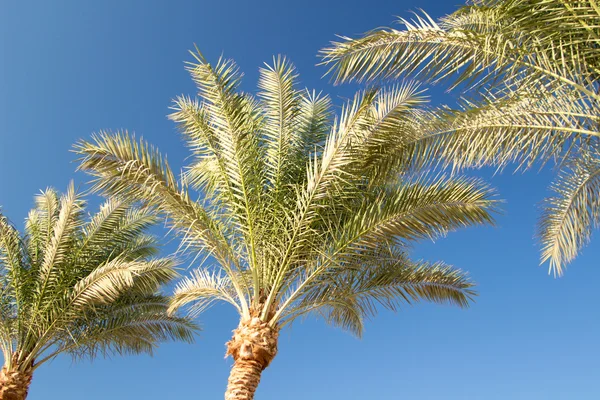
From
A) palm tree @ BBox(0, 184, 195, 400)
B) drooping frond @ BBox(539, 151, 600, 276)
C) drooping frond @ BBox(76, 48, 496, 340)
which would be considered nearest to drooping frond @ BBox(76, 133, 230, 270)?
drooping frond @ BBox(76, 48, 496, 340)

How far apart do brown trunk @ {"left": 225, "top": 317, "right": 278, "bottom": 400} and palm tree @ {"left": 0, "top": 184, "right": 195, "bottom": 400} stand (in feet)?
11.3

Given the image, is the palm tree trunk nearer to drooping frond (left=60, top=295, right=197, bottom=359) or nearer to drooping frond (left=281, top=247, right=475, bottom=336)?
drooping frond (left=60, top=295, right=197, bottom=359)

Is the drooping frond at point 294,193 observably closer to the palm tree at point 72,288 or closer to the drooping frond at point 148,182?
the drooping frond at point 148,182

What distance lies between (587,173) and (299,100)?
482cm

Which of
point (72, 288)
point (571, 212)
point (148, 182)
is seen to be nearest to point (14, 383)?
point (72, 288)

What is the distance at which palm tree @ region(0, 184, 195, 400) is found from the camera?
37.9ft

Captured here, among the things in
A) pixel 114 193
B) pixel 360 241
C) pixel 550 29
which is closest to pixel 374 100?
pixel 360 241

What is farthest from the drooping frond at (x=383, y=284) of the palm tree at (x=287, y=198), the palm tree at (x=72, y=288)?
the palm tree at (x=72, y=288)

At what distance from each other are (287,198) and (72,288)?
6.19 metres

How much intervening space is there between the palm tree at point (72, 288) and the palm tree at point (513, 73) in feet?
21.0

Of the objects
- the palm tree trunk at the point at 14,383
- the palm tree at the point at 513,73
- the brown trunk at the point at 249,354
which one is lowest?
the brown trunk at the point at 249,354

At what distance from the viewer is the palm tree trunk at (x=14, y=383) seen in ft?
37.2

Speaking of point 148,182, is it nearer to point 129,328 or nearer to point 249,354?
point 249,354

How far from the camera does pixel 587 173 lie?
7.53m
